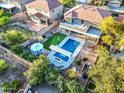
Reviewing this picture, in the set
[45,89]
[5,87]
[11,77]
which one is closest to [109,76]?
[45,89]

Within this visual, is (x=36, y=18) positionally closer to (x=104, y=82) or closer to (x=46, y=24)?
(x=46, y=24)

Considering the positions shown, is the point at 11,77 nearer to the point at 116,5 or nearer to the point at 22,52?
the point at 22,52

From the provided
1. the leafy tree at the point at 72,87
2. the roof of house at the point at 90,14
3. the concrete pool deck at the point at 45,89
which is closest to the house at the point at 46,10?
the roof of house at the point at 90,14

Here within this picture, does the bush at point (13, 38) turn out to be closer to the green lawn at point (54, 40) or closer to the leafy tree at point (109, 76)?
the green lawn at point (54, 40)

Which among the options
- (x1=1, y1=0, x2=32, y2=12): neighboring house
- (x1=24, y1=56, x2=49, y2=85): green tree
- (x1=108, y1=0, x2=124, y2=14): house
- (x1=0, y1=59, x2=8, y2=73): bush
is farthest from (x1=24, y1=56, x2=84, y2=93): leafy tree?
(x1=108, y1=0, x2=124, y2=14): house

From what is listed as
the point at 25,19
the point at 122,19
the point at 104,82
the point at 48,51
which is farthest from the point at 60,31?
the point at 104,82

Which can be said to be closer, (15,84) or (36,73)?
(36,73)

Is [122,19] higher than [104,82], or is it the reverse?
[122,19]
